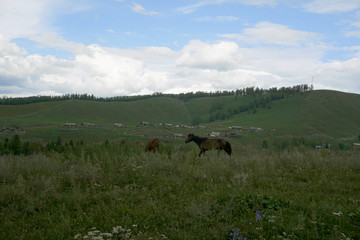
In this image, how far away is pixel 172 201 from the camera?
5.78 metres

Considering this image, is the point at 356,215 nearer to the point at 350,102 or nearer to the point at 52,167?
the point at 52,167

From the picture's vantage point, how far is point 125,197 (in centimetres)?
601

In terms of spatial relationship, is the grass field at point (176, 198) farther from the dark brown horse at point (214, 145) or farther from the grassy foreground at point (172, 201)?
the dark brown horse at point (214, 145)

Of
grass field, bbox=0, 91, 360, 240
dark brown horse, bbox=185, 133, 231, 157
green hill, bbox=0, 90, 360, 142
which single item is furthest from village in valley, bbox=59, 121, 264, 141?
grass field, bbox=0, 91, 360, 240

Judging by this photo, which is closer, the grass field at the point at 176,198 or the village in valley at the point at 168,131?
the grass field at the point at 176,198

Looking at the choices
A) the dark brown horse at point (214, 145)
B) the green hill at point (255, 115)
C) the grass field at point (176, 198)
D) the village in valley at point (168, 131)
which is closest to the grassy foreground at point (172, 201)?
the grass field at point (176, 198)

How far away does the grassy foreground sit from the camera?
435 centimetres

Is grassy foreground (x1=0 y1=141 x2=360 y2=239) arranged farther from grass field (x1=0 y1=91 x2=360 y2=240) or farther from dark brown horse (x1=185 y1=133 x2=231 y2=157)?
dark brown horse (x1=185 y1=133 x2=231 y2=157)

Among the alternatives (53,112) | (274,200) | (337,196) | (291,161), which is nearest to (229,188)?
(274,200)

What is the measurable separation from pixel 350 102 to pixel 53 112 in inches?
7676

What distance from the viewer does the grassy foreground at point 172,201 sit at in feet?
14.3

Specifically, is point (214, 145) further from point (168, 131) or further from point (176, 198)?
point (168, 131)

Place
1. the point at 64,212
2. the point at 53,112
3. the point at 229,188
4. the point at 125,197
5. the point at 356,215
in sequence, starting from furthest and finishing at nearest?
the point at 53,112
the point at 229,188
the point at 125,197
the point at 64,212
the point at 356,215

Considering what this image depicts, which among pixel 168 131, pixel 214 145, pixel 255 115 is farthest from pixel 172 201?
pixel 255 115
